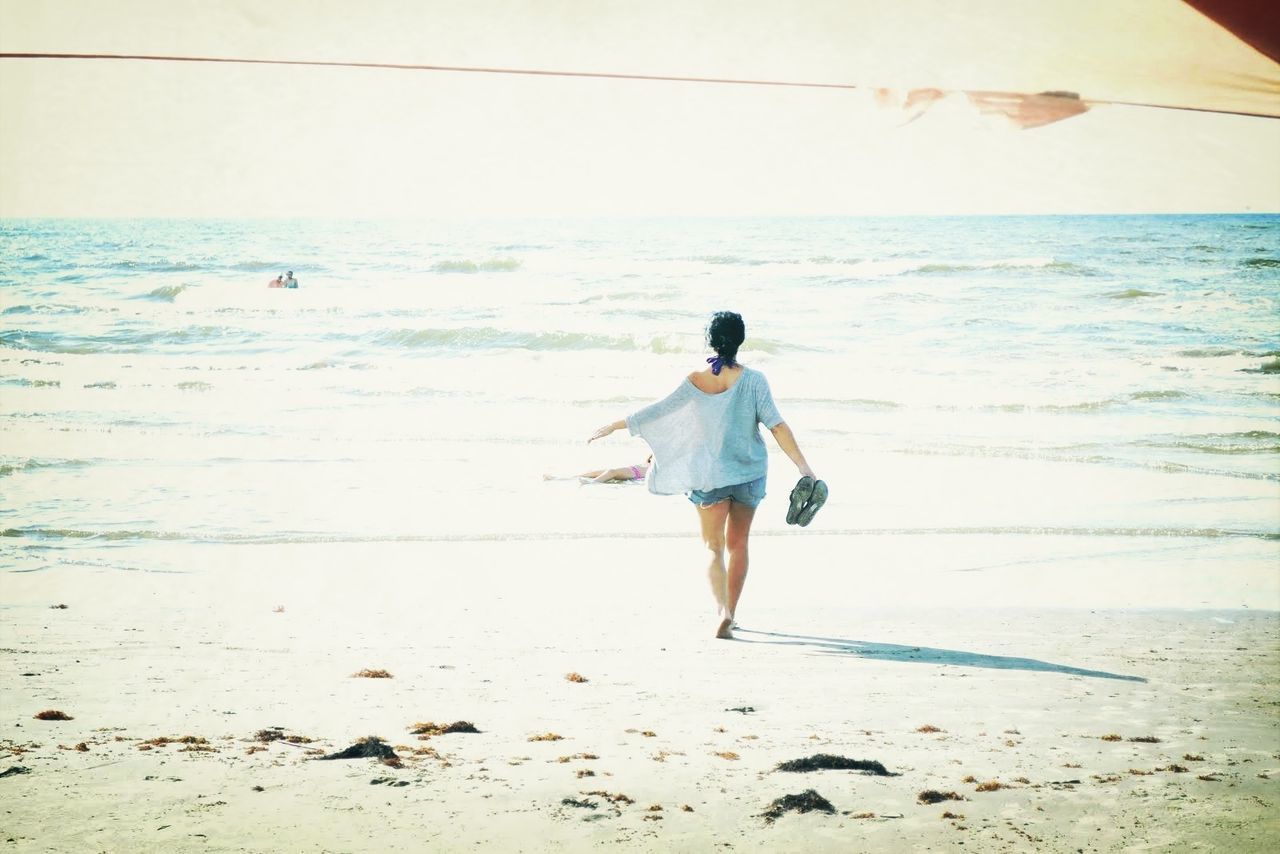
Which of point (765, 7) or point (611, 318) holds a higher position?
point (765, 7)

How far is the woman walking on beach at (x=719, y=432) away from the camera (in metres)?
3.94

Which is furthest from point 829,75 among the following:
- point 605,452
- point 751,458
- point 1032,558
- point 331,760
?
point 605,452

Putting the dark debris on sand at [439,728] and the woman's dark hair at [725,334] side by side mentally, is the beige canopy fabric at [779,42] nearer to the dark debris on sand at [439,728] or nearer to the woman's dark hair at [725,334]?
the woman's dark hair at [725,334]

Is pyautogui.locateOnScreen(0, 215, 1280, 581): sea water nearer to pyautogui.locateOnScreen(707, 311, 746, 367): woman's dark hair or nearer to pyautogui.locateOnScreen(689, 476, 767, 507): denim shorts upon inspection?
pyautogui.locateOnScreen(689, 476, 767, 507): denim shorts

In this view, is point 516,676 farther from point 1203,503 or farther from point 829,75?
point 1203,503

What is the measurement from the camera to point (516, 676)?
148 inches

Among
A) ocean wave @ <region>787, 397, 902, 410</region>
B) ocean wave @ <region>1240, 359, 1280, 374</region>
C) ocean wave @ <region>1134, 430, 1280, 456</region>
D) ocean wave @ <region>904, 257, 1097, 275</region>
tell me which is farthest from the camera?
ocean wave @ <region>904, 257, 1097, 275</region>

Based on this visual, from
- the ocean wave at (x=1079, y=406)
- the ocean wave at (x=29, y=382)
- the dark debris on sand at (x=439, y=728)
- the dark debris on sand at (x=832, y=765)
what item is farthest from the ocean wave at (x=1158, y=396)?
the ocean wave at (x=29, y=382)

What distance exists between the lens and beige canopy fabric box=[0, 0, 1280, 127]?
A: 314 centimetres

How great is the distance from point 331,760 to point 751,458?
1.75 metres

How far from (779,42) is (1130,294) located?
45.6ft

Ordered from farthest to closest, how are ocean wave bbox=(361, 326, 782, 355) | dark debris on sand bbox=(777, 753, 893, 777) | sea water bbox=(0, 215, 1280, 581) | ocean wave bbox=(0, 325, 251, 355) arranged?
ocean wave bbox=(361, 326, 782, 355)
ocean wave bbox=(0, 325, 251, 355)
sea water bbox=(0, 215, 1280, 581)
dark debris on sand bbox=(777, 753, 893, 777)

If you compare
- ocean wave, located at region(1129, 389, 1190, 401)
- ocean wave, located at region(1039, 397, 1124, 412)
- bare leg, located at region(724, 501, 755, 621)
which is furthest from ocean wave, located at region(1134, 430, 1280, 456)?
bare leg, located at region(724, 501, 755, 621)

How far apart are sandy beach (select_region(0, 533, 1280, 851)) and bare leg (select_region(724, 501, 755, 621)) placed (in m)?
0.20
